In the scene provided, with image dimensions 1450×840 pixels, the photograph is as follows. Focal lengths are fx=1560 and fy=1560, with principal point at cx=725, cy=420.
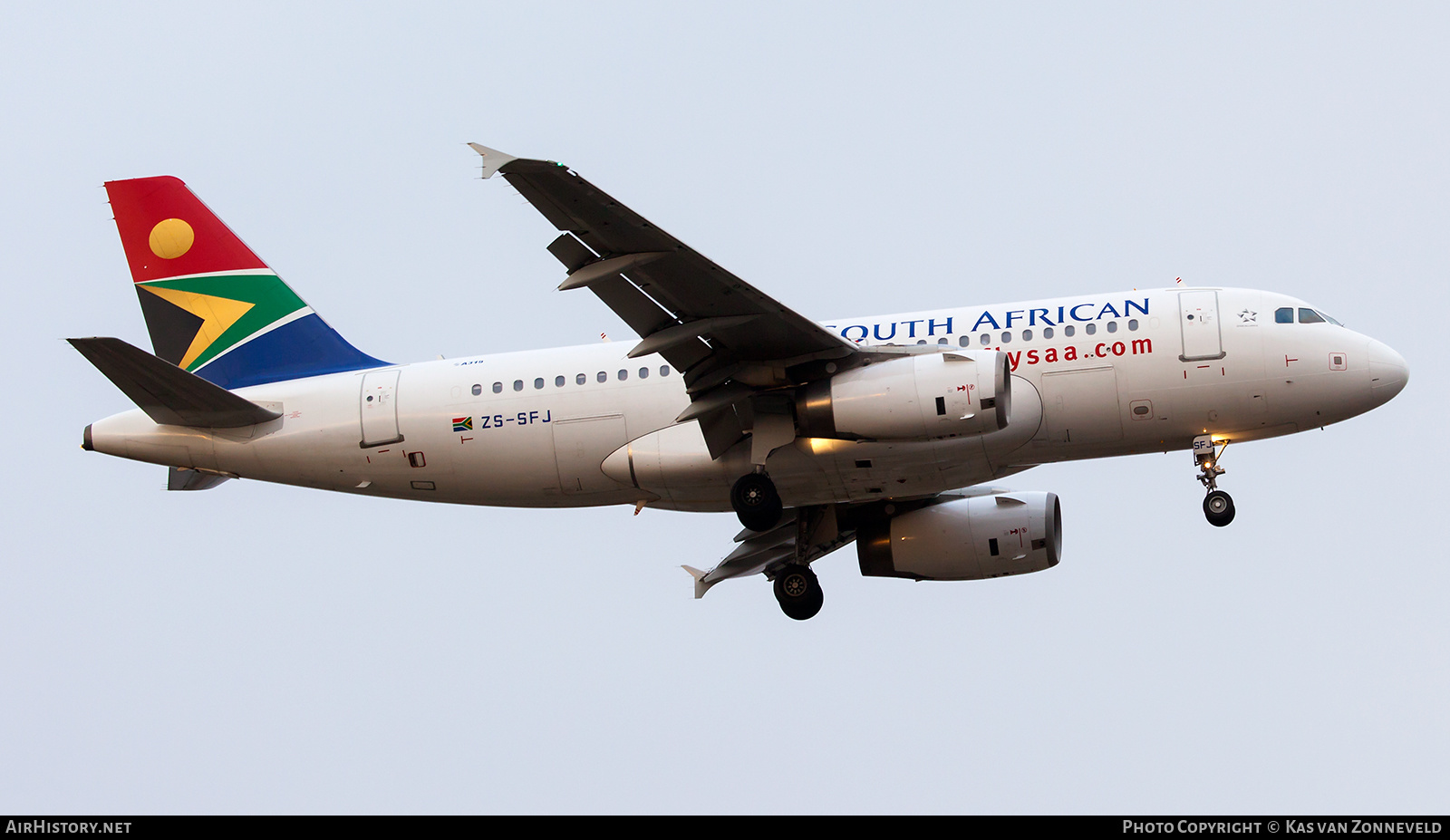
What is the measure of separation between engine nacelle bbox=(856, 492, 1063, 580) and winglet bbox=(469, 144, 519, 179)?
13.2m

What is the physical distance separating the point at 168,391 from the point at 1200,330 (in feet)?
60.9

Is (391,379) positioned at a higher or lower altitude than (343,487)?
higher

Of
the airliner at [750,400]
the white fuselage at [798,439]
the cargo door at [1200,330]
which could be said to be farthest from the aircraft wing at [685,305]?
the cargo door at [1200,330]

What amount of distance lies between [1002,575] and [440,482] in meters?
11.4

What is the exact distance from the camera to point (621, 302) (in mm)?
25625

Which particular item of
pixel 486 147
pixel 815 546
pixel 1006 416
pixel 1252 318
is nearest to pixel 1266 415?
pixel 1252 318

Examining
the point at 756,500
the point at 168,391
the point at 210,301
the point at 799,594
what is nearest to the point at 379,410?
the point at 168,391

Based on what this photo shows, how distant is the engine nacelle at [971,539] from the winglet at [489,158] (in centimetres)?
1318

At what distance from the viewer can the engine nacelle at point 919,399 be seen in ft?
83.5

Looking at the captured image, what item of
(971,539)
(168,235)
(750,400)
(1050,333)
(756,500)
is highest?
(168,235)

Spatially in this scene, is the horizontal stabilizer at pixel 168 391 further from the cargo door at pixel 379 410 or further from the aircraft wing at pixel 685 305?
the aircraft wing at pixel 685 305

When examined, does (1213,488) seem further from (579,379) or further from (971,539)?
(579,379)

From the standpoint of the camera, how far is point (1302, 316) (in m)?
27.4

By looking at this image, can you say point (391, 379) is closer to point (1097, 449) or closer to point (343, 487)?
point (343, 487)
